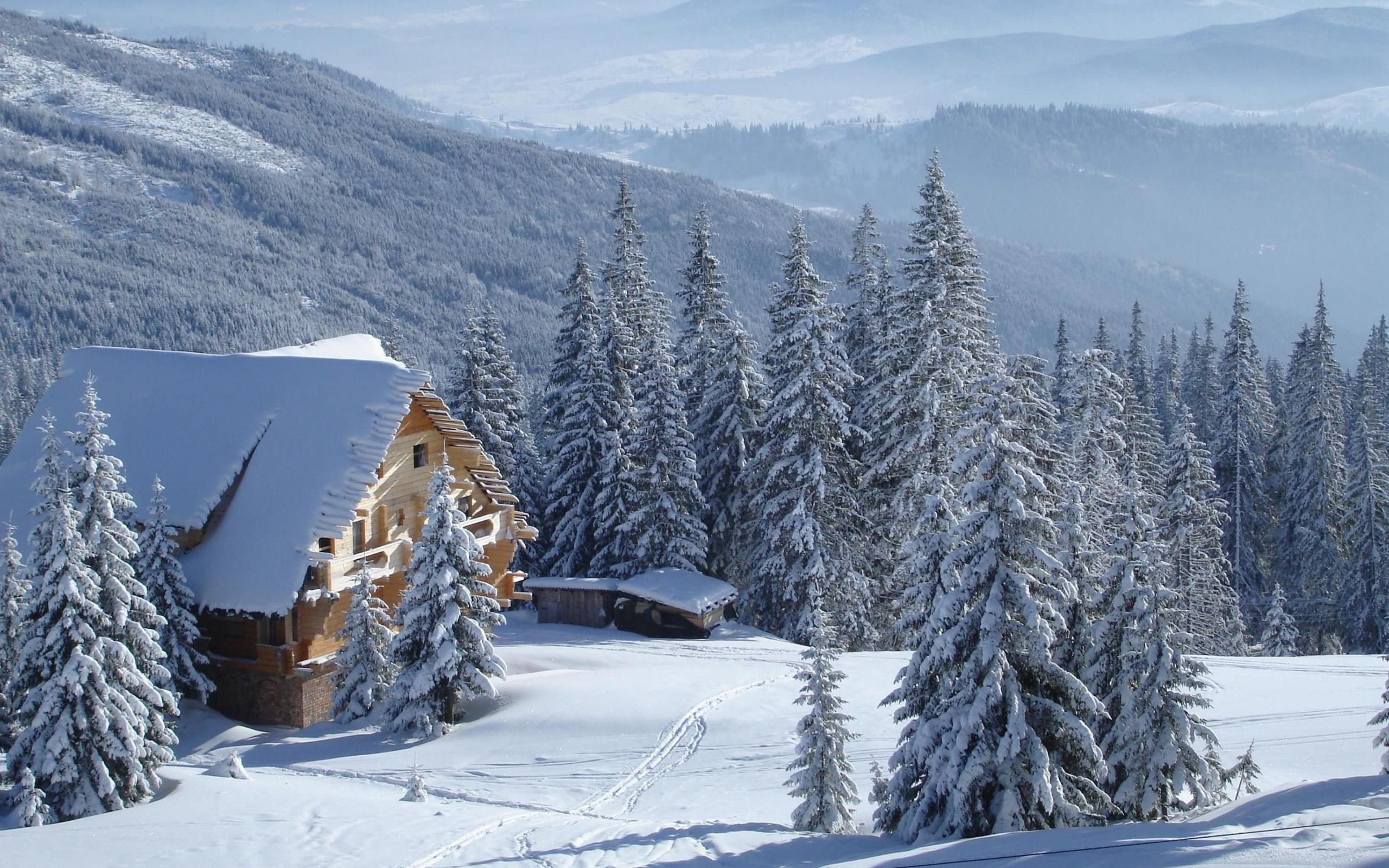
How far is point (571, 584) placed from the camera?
127 ft

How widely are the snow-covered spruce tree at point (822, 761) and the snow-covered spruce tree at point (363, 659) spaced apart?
11337 mm

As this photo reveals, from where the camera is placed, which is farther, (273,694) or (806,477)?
(806,477)

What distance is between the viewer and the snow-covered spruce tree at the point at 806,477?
3641 cm

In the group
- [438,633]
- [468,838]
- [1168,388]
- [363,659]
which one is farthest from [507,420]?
[1168,388]

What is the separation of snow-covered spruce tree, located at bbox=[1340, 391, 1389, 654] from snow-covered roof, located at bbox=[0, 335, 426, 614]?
41.7 m

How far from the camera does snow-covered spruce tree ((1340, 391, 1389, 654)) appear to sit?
4619 cm

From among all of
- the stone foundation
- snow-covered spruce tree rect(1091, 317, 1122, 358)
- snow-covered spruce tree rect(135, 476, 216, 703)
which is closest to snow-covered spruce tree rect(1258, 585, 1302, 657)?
snow-covered spruce tree rect(1091, 317, 1122, 358)

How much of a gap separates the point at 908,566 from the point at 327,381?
17.9m

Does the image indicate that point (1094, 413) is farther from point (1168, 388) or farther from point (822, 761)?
point (1168, 388)

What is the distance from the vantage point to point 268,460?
27812 mm

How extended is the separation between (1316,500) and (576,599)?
3691cm

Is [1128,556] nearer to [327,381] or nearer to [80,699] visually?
[80,699]

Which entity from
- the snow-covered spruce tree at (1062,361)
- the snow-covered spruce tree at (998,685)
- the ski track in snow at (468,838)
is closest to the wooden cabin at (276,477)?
the ski track in snow at (468,838)

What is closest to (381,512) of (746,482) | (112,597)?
(112,597)
